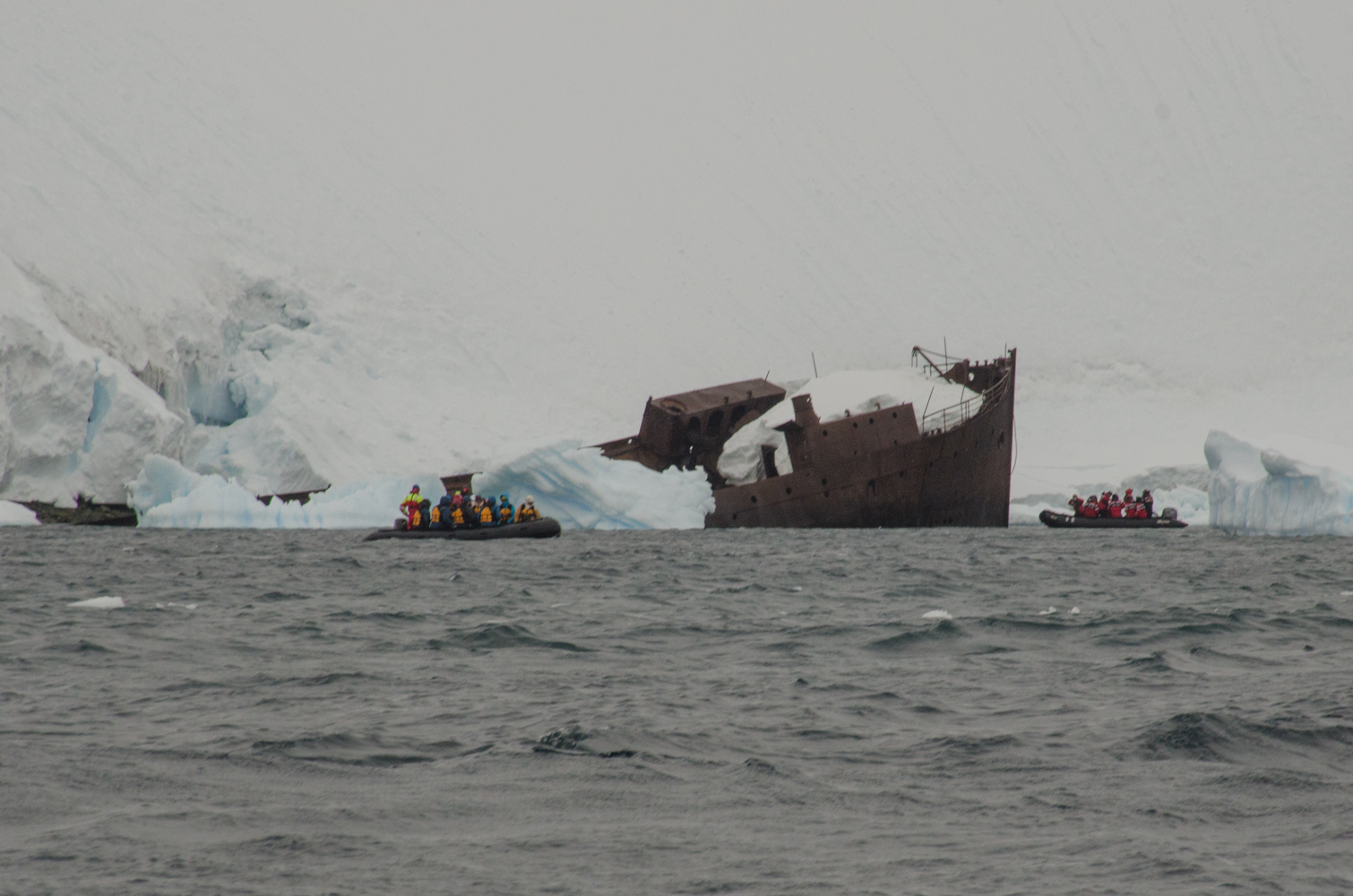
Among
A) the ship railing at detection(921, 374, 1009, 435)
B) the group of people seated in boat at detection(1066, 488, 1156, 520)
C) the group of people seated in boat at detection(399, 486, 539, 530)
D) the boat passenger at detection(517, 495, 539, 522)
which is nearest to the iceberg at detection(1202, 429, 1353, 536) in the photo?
the group of people seated in boat at detection(1066, 488, 1156, 520)

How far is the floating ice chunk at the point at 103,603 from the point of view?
46.0ft

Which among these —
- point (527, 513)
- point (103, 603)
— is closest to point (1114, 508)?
point (527, 513)

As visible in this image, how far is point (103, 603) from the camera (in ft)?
46.9

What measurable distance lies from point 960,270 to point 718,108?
18.0 metres

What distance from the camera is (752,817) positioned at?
243 inches

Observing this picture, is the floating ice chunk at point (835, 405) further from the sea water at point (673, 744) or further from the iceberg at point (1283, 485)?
the sea water at point (673, 744)

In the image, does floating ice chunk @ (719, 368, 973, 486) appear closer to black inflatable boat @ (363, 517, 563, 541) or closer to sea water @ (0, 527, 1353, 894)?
black inflatable boat @ (363, 517, 563, 541)

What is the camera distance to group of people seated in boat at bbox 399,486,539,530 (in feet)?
92.1

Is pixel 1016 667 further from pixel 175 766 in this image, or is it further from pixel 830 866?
pixel 175 766

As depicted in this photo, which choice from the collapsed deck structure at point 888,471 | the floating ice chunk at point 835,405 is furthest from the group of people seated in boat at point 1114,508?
→ the floating ice chunk at point 835,405

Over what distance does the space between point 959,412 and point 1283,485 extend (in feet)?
27.5

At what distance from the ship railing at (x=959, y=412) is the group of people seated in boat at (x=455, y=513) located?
1060 centimetres

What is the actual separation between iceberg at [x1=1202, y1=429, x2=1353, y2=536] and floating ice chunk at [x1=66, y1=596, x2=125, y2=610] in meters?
22.7

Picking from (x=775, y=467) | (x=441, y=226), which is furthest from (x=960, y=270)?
(x=775, y=467)
